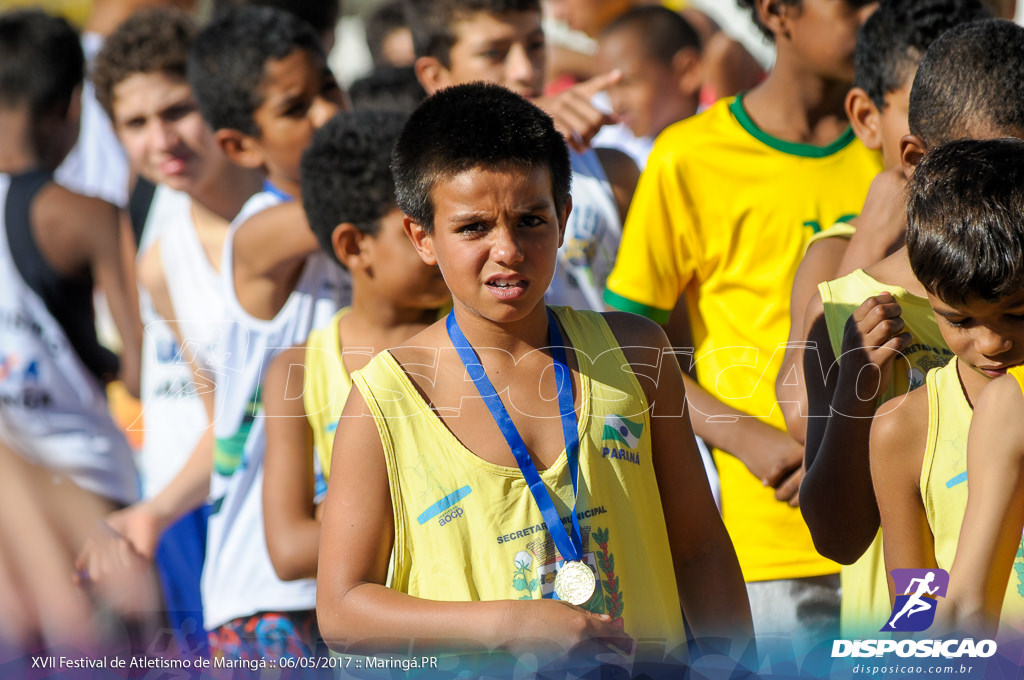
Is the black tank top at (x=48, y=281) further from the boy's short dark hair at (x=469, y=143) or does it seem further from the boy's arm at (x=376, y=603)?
the boy's arm at (x=376, y=603)

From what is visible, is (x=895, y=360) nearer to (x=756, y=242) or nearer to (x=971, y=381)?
(x=971, y=381)

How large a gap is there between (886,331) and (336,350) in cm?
155

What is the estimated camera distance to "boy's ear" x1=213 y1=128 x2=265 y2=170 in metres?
4.53

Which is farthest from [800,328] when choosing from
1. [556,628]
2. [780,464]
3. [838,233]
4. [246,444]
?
[246,444]

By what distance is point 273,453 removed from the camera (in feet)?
10.7

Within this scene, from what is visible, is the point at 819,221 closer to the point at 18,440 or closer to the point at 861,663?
the point at 861,663

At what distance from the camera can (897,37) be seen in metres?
3.07

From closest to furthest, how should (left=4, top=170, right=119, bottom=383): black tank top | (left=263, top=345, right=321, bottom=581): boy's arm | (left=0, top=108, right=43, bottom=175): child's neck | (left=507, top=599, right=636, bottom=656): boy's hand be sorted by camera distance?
(left=507, top=599, right=636, bottom=656): boy's hand, (left=263, top=345, right=321, bottom=581): boy's arm, (left=4, top=170, right=119, bottom=383): black tank top, (left=0, top=108, right=43, bottom=175): child's neck

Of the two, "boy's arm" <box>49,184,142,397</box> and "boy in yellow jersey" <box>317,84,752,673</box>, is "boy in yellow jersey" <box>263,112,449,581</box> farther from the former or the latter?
"boy's arm" <box>49,184,142,397</box>

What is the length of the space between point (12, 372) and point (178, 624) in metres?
1.18

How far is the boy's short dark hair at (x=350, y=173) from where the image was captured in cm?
346

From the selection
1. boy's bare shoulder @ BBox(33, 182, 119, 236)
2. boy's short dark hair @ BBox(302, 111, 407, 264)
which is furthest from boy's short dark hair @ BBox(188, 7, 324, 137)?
boy's short dark hair @ BBox(302, 111, 407, 264)

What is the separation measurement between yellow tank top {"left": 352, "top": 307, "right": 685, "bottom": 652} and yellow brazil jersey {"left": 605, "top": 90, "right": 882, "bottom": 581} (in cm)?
119

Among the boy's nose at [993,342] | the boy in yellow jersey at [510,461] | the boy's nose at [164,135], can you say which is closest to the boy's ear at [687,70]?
the boy's nose at [164,135]
